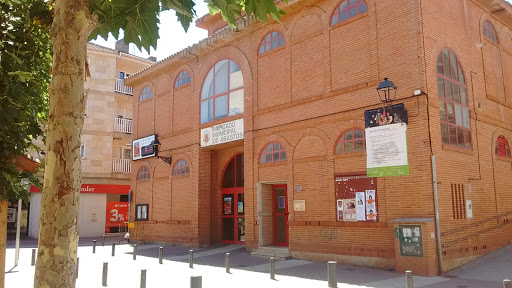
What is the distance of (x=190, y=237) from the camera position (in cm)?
2156

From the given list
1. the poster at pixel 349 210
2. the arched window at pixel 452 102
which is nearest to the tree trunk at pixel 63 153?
the poster at pixel 349 210

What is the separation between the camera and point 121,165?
1293 inches

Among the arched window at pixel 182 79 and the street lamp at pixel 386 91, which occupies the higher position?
the arched window at pixel 182 79

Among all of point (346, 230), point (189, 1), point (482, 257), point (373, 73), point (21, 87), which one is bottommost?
point (482, 257)

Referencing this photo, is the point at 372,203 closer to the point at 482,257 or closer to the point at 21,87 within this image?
the point at 482,257

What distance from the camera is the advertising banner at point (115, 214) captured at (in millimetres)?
32281

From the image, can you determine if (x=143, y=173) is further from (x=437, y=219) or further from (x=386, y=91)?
(x=437, y=219)

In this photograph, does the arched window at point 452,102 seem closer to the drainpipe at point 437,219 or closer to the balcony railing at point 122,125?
the drainpipe at point 437,219

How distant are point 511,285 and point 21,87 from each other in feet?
24.3

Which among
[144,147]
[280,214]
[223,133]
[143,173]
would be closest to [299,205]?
[280,214]

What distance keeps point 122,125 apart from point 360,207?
A: 23696mm

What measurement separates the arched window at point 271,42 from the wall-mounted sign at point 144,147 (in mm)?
9090

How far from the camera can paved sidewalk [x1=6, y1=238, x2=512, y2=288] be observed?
→ 11.5m

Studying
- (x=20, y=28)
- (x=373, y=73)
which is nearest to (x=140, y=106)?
(x=373, y=73)
